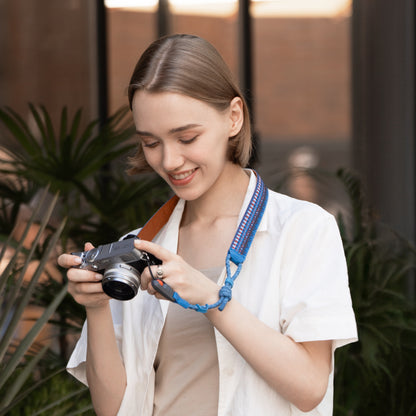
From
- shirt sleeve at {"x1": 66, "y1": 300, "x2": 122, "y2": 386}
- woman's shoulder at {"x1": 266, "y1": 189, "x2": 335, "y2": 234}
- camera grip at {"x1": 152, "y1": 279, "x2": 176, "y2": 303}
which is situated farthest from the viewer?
shirt sleeve at {"x1": 66, "y1": 300, "x2": 122, "y2": 386}

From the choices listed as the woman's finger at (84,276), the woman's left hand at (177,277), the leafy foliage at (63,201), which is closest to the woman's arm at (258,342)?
the woman's left hand at (177,277)

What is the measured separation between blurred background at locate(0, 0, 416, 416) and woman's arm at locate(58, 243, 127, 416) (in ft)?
1.45

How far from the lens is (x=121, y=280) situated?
1.10 meters

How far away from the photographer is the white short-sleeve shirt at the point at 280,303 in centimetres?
119

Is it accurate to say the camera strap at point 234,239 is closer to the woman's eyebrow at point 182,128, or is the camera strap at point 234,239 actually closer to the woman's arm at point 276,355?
the woman's arm at point 276,355

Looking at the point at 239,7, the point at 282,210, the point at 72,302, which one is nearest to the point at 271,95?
the point at 239,7

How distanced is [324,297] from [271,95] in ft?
24.5

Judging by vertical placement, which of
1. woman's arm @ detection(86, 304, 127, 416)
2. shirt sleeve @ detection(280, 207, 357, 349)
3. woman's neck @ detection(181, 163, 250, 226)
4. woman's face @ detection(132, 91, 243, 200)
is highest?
woman's face @ detection(132, 91, 243, 200)

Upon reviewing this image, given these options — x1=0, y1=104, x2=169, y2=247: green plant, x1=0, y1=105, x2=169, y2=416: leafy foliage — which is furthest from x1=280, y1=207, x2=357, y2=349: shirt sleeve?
x1=0, y1=104, x2=169, y2=247: green plant

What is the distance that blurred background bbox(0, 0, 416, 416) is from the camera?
2.56 meters

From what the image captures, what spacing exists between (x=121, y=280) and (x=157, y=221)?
0.39 metres

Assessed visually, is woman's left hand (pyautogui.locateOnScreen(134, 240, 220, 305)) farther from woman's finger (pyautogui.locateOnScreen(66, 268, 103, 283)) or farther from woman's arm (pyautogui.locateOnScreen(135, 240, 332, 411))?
woman's finger (pyautogui.locateOnScreen(66, 268, 103, 283))

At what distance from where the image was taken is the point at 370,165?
448 centimetres

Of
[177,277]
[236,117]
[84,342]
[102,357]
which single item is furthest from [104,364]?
[236,117]
